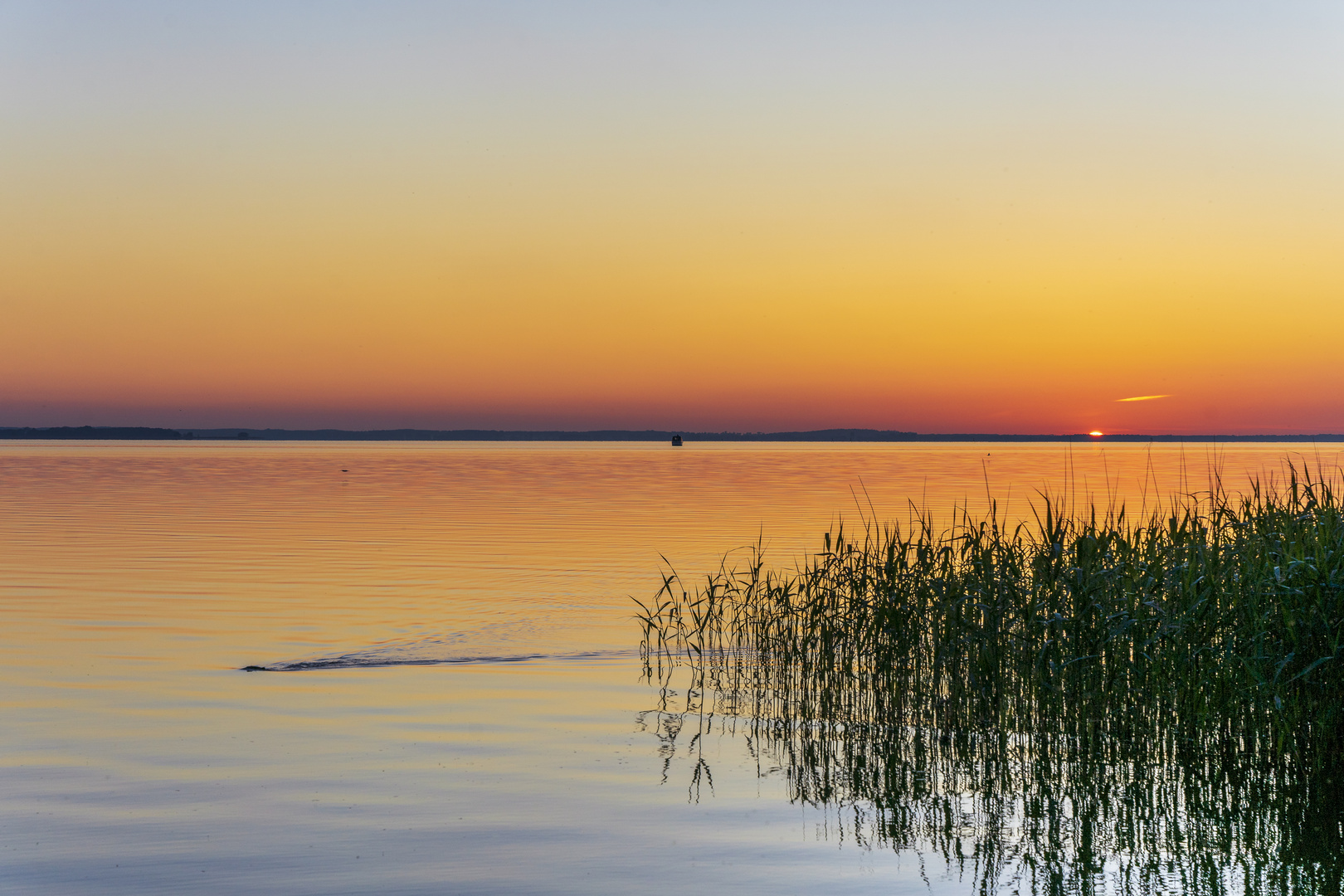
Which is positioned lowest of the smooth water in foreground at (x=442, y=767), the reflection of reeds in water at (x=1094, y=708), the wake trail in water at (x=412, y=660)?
the wake trail in water at (x=412, y=660)

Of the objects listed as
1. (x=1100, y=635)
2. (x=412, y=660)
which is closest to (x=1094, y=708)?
(x=1100, y=635)

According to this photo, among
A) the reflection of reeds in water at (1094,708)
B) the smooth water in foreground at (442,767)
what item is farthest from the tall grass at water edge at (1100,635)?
the smooth water in foreground at (442,767)

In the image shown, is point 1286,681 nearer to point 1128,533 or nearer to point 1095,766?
point 1095,766

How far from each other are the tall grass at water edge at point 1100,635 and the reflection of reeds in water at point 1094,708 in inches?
1.2

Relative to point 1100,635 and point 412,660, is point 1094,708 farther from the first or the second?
point 412,660

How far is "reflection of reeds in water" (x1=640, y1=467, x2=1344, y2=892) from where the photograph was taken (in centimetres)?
898

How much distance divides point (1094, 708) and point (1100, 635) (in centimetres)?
73

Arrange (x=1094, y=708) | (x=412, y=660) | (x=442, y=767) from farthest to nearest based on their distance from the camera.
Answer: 1. (x=412, y=660)
2. (x=1094, y=708)
3. (x=442, y=767)

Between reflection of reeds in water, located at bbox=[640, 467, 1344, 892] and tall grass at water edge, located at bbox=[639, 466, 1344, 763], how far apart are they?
0.10 ft

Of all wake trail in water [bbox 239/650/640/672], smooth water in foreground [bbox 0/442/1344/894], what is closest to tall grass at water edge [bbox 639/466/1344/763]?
smooth water in foreground [bbox 0/442/1344/894]

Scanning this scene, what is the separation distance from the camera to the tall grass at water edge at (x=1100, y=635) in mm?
10523

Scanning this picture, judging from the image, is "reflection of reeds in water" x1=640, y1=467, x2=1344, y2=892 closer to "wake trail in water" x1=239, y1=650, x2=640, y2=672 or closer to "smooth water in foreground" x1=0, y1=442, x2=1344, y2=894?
"smooth water in foreground" x1=0, y1=442, x2=1344, y2=894

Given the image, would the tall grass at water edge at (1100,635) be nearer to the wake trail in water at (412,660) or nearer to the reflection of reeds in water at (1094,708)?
the reflection of reeds in water at (1094,708)

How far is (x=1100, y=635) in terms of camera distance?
38.9ft
